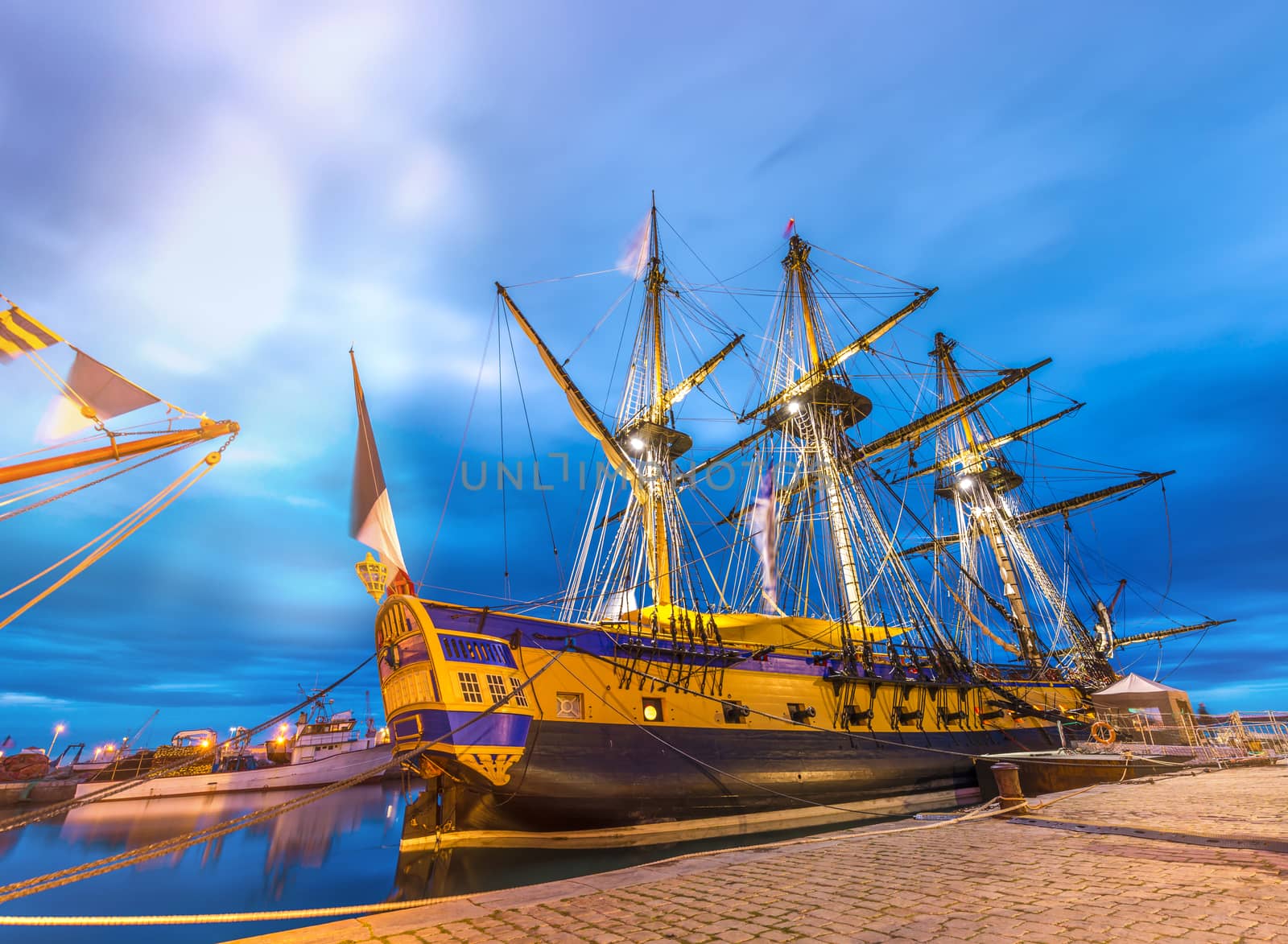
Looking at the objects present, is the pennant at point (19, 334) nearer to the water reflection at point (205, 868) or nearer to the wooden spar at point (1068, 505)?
the water reflection at point (205, 868)

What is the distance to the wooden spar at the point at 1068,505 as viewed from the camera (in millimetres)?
32781

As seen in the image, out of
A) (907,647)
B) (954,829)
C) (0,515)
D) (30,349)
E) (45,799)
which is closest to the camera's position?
(0,515)

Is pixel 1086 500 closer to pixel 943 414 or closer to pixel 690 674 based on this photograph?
pixel 943 414

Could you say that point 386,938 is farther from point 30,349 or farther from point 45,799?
point 45,799

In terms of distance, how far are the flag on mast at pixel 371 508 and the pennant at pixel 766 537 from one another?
58.6ft

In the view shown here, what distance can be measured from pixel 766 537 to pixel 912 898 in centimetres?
2182


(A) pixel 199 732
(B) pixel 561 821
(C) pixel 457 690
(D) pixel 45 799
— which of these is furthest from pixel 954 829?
(A) pixel 199 732

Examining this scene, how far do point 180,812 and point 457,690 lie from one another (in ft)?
80.7

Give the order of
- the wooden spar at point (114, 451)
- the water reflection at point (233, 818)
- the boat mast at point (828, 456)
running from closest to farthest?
the wooden spar at point (114, 451) → the water reflection at point (233, 818) → the boat mast at point (828, 456)

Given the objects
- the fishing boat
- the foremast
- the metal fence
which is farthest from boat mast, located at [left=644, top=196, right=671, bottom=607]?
the fishing boat

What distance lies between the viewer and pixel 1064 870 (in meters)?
5.80

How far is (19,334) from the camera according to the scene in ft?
25.0

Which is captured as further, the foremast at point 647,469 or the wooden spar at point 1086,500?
the wooden spar at point 1086,500

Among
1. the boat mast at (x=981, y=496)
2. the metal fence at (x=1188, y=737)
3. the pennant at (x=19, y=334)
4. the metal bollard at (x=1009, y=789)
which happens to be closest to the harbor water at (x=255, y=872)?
the metal bollard at (x=1009, y=789)
